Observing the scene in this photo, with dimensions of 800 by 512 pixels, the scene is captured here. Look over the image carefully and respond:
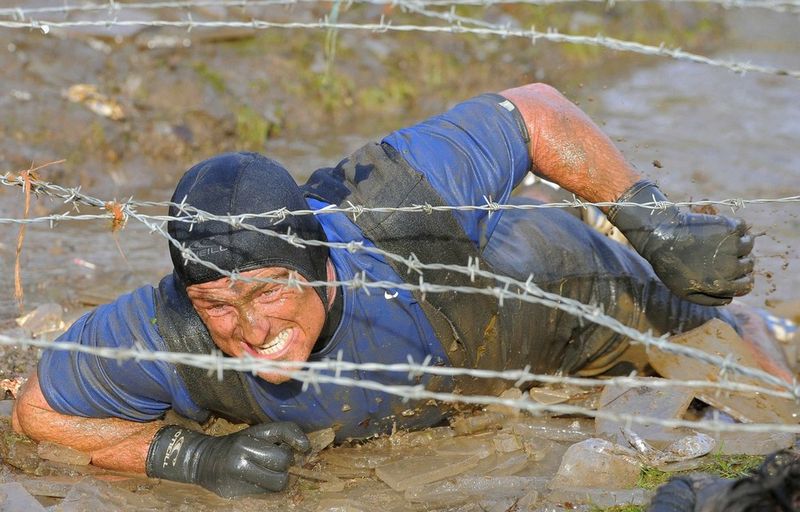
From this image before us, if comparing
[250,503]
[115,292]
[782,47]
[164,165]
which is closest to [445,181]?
[250,503]

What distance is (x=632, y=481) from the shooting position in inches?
151

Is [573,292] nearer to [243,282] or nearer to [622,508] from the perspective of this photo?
[622,508]

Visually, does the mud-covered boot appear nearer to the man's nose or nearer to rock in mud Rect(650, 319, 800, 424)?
the man's nose

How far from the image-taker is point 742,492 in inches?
103

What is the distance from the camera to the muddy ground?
4.20 m

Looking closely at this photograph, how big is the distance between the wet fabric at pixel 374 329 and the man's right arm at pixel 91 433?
0.05m

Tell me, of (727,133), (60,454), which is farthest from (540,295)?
(727,133)

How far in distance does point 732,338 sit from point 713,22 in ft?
34.9

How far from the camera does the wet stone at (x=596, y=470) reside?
383cm

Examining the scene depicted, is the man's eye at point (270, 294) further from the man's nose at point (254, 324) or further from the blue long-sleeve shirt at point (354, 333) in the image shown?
the blue long-sleeve shirt at point (354, 333)

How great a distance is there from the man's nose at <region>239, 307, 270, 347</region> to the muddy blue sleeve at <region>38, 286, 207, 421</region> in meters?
0.51

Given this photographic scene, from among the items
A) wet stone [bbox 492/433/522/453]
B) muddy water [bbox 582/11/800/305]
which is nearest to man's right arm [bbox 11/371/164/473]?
wet stone [bbox 492/433/522/453]

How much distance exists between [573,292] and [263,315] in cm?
165

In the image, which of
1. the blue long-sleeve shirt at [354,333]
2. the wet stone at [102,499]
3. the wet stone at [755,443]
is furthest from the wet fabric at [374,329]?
the wet stone at [755,443]
